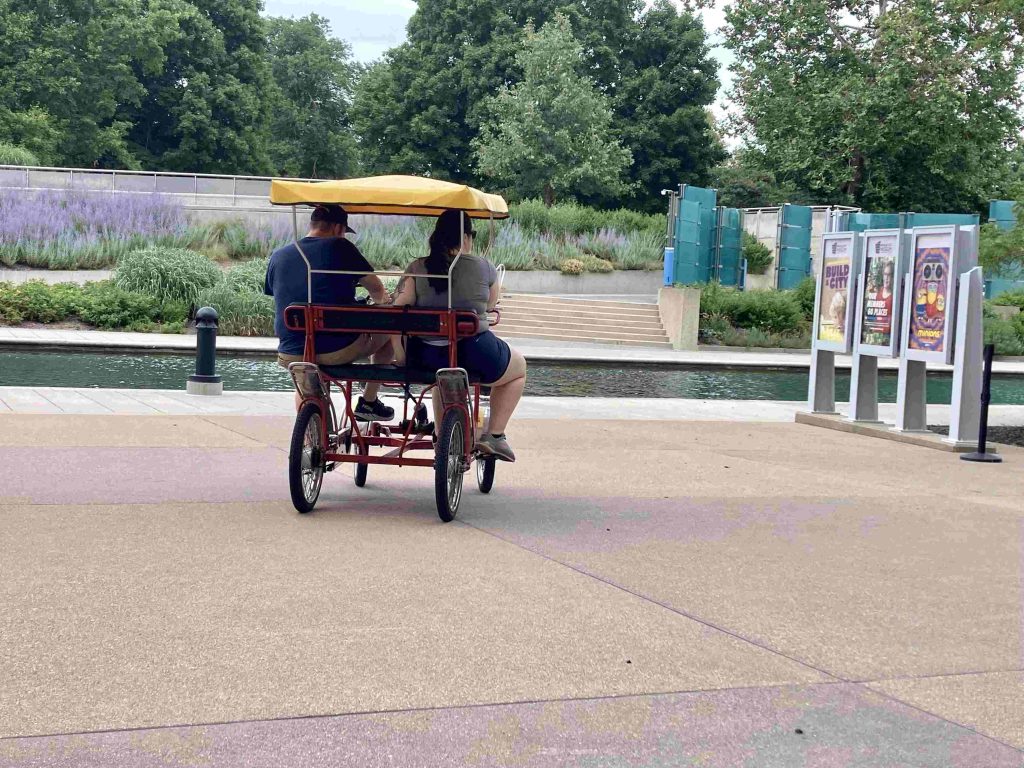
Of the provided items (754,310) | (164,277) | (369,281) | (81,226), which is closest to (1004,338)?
(754,310)

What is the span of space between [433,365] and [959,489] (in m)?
4.69

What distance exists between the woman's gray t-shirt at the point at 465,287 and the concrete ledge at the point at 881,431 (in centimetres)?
674

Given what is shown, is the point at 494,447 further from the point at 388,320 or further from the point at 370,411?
the point at 388,320

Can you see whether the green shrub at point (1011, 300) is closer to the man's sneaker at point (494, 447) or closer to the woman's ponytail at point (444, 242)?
the man's sneaker at point (494, 447)

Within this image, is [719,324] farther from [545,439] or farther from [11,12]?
[11,12]

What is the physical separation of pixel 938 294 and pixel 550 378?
857 centimetres

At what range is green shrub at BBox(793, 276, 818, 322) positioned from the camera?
31672 mm

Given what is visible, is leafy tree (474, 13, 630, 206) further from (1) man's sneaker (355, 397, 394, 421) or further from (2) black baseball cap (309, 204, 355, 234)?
(2) black baseball cap (309, 204, 355, 234)

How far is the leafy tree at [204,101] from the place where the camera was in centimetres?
6606

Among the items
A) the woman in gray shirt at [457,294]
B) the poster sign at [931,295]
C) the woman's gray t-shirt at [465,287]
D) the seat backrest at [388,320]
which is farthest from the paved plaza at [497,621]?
the poster sign at [931,295]

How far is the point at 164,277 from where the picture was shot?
2628 centimetres

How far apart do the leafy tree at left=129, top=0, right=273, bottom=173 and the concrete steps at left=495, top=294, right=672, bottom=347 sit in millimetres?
40166

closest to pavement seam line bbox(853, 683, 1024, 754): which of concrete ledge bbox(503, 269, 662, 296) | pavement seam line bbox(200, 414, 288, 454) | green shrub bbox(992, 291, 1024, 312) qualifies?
pavement seam line bbox(200, 414, 288, 454)

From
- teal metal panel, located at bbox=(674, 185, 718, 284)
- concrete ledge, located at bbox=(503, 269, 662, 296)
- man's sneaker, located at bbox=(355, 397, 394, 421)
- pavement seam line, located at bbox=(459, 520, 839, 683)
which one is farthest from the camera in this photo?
concrete ledge, located at bbox=(503, 269, 662, 296)
